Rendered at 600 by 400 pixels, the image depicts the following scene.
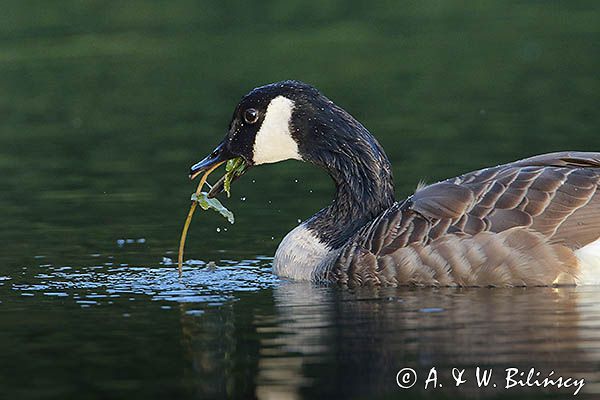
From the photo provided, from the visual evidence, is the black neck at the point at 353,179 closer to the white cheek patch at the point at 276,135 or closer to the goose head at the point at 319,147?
the goose head at the point at 319,147

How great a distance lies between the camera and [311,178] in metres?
22.4

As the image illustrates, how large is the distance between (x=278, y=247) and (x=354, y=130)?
1594mm

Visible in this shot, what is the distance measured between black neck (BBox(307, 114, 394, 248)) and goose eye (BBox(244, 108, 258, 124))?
801mm

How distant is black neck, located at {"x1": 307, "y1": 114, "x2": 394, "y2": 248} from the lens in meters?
15.6

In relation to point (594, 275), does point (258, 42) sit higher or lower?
higher

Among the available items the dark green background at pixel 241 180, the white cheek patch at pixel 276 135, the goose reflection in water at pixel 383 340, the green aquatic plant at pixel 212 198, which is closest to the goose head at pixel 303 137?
the white cheek patch at pixel 276 135

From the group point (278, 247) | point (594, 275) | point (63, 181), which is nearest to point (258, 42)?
point (63, 181)

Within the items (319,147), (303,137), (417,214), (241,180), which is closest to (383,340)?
(417,214)

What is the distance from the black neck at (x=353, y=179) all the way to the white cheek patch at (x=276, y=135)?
40 cm

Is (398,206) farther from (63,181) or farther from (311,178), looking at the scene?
(63,181)

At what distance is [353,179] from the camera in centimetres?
1572

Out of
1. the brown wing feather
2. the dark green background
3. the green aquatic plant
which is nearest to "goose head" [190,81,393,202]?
the green aquatic plant

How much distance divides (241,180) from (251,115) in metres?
6.64

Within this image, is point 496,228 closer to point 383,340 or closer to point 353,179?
point 353,179
